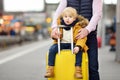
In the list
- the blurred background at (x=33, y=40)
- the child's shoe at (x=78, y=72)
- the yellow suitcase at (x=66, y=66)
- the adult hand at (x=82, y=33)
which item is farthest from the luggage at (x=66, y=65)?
the blurred background at (x=33, y=40)

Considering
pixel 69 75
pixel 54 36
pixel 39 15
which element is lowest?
pixel 39 15

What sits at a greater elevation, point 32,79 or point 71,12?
point 71,12

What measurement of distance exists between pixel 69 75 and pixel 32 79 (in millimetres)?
4128

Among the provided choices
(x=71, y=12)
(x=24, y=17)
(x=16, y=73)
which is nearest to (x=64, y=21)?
(x=71, y=12)

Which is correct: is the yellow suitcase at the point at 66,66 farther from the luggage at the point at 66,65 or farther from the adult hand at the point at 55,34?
the adult hand at the point at 55,34

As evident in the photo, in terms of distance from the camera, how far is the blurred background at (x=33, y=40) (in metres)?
12.6

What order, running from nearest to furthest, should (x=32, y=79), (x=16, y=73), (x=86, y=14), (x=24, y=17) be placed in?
(x=86, y=14) < (x=32, y=79) < (x=16, y=73) < (x=24, y=17)

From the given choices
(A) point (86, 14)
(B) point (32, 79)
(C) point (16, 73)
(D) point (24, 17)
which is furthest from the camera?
(D) point (24, 17)

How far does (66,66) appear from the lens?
621cm

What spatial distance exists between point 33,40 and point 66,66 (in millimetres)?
47254

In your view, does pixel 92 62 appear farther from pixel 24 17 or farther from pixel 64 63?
pixel 24 17

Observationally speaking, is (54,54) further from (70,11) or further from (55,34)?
(70,11)

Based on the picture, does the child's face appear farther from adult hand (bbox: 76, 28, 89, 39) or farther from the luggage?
the luggage

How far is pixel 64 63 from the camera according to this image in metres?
6.20
